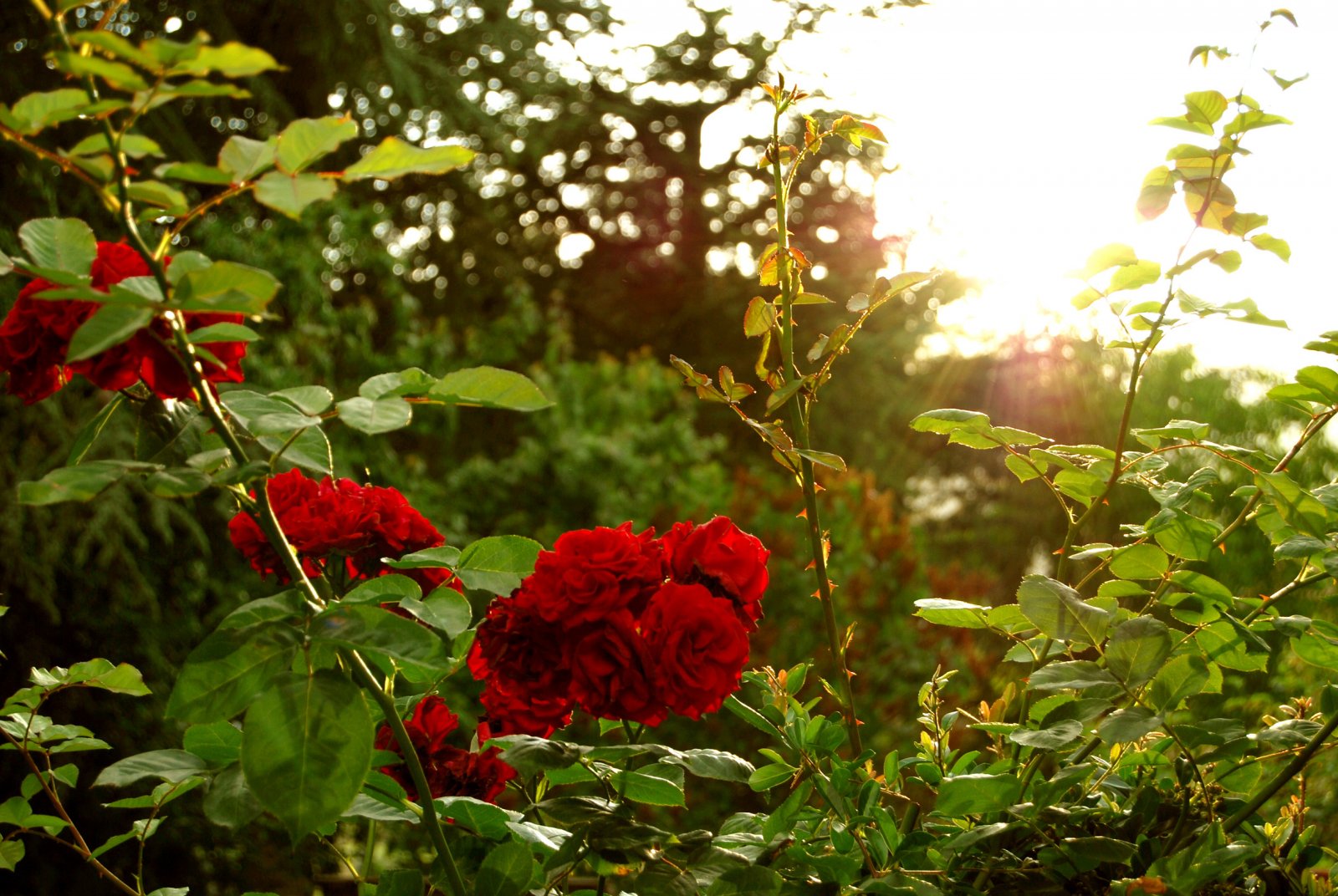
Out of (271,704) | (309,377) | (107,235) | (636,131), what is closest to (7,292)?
(107,235)

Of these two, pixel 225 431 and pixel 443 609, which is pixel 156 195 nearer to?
pixel 225 431

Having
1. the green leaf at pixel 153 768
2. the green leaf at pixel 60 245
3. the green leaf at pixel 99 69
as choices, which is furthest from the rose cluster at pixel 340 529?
the green leaf at pixel 99 69

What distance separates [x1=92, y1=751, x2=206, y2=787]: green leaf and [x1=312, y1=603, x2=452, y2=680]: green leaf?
0.23 m

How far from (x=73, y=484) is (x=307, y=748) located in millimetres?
182

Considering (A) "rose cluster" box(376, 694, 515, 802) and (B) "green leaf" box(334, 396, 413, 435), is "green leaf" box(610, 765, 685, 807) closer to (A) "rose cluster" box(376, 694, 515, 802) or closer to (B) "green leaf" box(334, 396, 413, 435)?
(A) "rose cluster" box(376, 694, 515, 802)

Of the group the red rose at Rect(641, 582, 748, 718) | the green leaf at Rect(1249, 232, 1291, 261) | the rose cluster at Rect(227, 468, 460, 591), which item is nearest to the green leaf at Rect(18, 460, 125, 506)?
the rose cluster at Rect(227, 468, 460, 591)

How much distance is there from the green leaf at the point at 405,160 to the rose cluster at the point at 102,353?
164mm

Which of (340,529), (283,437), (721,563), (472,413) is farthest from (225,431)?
(472,413)

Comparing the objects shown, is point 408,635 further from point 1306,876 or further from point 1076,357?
point 1076,357

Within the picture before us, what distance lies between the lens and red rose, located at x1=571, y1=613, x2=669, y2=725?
0.76 m

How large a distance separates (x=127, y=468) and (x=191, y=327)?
6.3 inches

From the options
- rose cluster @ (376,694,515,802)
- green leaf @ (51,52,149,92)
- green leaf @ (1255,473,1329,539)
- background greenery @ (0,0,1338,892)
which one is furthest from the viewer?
background greenery @ (0,0,1338,892)

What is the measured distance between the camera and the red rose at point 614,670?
756 millimetres

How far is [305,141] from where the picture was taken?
56cm
